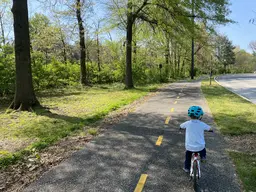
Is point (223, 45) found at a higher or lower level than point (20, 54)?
higher

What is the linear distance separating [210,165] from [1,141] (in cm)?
590

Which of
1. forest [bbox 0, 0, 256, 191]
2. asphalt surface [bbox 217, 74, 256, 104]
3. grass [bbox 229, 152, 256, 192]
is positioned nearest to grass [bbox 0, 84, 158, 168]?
forest [bbox 0, 0, 256, 191]

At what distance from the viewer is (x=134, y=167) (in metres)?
5.09

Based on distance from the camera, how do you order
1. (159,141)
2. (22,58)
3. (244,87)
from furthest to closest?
1. (244,87)
2. (22,58)
3. (159,141)

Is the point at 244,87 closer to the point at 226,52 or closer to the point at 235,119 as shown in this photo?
the point at 235,119

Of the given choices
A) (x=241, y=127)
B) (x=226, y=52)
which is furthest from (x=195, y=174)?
(x=226, y=52)

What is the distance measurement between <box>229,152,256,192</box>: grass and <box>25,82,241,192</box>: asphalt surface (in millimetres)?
157

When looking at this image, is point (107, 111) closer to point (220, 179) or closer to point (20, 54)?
point (20, 54)

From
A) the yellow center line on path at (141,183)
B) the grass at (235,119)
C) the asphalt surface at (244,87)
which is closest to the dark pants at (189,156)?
the yellow center line on path at (141,183)

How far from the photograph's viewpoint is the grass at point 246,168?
14.5 ft

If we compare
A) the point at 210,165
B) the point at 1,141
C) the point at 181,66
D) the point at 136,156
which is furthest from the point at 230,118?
the point at 181,66

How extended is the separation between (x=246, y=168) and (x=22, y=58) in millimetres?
9970

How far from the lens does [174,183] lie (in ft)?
14.6

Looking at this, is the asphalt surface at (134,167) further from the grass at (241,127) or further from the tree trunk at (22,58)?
the tree trunk at (22,58)
